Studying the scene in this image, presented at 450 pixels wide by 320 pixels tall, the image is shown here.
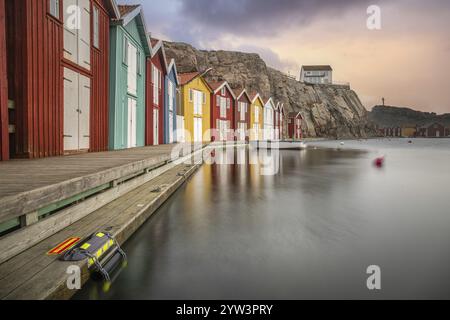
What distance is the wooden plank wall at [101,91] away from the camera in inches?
489

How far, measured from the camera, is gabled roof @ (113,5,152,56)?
14.5 metres

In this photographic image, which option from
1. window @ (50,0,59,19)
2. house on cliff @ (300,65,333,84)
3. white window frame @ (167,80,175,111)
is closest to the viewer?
window @ (50,0,59,19)

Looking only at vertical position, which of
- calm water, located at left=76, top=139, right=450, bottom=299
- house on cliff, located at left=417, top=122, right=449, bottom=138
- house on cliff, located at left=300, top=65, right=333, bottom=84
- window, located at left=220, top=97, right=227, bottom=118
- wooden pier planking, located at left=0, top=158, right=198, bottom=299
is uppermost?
house on cliff, located at left=300, top=65, right=333, bottom=84

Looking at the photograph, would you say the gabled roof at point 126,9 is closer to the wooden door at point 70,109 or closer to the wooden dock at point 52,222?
the wooden door at point 70,109

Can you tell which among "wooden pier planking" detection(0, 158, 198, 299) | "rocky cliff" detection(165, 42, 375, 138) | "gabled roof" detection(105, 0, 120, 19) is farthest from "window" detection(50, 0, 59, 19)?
"rocky cliff" detection(165, 42, 375, 138)

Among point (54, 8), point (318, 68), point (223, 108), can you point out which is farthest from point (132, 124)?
point (318, 68)

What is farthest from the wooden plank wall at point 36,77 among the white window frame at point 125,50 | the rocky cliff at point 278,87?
the rocky cliff at point 278,87

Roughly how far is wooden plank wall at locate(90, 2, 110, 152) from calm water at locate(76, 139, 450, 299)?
5744mm

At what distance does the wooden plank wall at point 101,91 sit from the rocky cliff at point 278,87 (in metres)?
57.3

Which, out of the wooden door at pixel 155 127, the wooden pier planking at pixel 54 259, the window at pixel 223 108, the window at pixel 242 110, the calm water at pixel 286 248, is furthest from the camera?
the window at pixel 242 110

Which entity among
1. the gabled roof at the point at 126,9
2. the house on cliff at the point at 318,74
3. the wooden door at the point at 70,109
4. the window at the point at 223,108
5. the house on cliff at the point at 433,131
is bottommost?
the wooden door at the point at 70,109

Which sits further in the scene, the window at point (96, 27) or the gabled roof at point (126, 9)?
the gabled roof at point (126, 9)

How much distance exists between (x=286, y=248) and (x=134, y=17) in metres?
15.4

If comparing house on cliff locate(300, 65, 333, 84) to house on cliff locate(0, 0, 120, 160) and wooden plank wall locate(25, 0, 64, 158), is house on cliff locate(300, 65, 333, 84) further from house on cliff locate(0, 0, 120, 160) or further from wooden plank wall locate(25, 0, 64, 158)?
wooden plank wall locate(25, 0, 64, 158)
